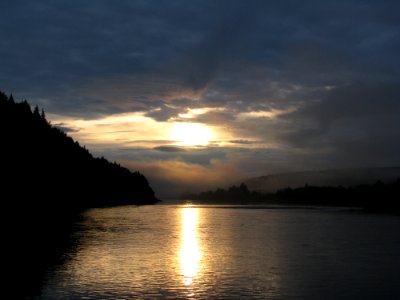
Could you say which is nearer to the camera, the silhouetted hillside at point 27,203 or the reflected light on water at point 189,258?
the reflected light on water at point 189,258

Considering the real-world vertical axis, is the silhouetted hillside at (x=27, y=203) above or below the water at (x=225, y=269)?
above

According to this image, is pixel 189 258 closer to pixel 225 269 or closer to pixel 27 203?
pixel 225 269

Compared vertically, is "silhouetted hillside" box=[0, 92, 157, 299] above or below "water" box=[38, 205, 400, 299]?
above

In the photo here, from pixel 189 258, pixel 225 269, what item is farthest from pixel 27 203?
pixel 225 269

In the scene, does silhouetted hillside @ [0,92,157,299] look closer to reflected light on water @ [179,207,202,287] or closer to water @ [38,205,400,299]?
water @ [38,205,400,299]

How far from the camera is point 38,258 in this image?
192 ft

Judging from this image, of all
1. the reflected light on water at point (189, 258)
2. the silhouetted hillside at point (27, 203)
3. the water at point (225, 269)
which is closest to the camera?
the water at point (225, 269)

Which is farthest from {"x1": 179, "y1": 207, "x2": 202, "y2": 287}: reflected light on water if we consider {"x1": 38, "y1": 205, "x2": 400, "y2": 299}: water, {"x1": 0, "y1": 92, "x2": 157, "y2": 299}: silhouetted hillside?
{"x1": 0, "y1": 92, "x2": 157, "y2": 299}: silhouetted hillside

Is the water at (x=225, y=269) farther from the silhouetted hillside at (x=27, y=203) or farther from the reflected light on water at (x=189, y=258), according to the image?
the silhouetted hillside at (x=27, y=203)

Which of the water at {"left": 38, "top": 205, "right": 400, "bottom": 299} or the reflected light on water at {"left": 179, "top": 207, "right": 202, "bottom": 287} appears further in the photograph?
the reflected light on water at {"left": 179, "top": 207, "right": 202, "bottom": 287}

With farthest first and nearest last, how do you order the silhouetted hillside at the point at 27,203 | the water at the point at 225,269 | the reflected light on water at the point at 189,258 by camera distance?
the silhouetted hillside at the point at 27,203 < the reflected light on water at the point at 189,258 < the water at the point at 225,269

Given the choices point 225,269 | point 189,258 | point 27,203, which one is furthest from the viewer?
point 27,203

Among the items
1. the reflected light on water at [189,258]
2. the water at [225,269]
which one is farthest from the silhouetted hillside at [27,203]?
the reflected light on water at [189,258]

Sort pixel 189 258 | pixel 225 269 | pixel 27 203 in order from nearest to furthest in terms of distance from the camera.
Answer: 1. pixel 225 269
2. pixel 189 258
3. pixel 27 203
